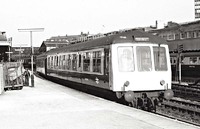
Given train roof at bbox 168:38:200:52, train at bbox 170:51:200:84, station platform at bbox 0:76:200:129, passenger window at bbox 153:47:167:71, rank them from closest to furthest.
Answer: station platform at bbox 0:76:200:129, passenger window at bbox 153:47:167:71, train at bbox 170:51:200:84, train roof at bbox 168:38:200:52

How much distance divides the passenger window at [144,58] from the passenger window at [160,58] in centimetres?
24

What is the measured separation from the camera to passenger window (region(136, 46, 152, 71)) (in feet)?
40.4

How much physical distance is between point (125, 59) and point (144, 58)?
76cm

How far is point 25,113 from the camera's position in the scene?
33.9 ft

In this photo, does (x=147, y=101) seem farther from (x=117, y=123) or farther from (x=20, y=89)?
(x=20, y=89)

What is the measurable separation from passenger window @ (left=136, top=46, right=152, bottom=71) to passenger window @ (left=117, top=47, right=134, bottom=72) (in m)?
0.28

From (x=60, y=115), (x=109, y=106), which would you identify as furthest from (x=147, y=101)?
(x=60, y=115)

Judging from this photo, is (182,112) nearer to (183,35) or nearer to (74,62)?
(74,62)

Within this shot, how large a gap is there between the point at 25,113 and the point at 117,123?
3377 millimetres

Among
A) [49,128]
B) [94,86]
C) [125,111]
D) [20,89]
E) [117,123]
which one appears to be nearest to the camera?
[49,128]

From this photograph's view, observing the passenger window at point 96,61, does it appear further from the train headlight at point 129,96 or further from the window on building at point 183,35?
the window on building at point 183,35

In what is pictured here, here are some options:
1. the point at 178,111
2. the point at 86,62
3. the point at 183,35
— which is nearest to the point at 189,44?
the point at 183,35

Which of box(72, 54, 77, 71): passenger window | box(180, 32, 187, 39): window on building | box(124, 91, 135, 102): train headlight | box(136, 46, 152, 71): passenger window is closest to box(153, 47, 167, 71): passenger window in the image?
box(136, 46, 152, 71): passenger window

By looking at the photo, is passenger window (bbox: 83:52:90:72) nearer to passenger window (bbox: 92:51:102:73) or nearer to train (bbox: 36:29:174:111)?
passenger window (bbox: 92:51:102:73)
